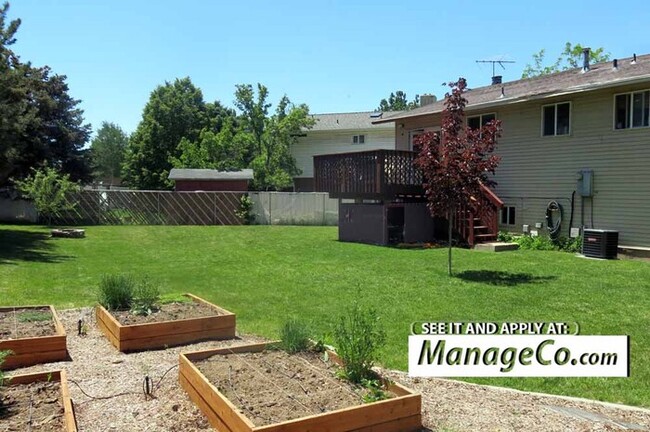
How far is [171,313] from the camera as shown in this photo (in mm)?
6176

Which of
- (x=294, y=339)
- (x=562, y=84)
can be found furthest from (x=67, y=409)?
(x=562, y=84)

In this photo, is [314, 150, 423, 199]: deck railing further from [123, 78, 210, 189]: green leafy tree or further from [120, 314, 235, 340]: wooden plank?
Result: [123, 78, 210, 189]: green leafy tree

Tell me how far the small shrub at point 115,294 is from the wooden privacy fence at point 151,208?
62.6 ft

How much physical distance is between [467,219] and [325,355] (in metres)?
10.7

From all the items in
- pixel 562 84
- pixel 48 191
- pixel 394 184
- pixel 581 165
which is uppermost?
pixel 562 84

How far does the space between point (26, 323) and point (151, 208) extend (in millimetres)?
20041

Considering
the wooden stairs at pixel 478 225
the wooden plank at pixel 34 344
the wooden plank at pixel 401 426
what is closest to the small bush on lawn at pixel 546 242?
the wooden stairs at pixel 478 225

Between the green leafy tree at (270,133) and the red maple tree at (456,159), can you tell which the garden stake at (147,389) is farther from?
the green leafy tree at (270,133)

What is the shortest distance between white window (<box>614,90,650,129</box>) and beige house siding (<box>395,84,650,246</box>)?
0.14 metres

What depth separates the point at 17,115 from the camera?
15977 mm

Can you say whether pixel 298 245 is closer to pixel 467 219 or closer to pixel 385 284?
pixel 467 219

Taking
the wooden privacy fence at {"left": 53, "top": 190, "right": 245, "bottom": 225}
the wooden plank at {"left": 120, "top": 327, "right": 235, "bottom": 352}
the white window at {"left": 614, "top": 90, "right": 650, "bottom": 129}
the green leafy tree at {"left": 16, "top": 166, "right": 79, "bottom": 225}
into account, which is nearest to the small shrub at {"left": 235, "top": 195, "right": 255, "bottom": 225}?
the wooden privacy fence at {"left": 53, "top": 190, "right": 245, "bottom": 225}

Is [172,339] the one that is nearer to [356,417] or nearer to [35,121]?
[356,417]

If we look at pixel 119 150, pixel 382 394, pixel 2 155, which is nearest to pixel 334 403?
pixel 382 394
